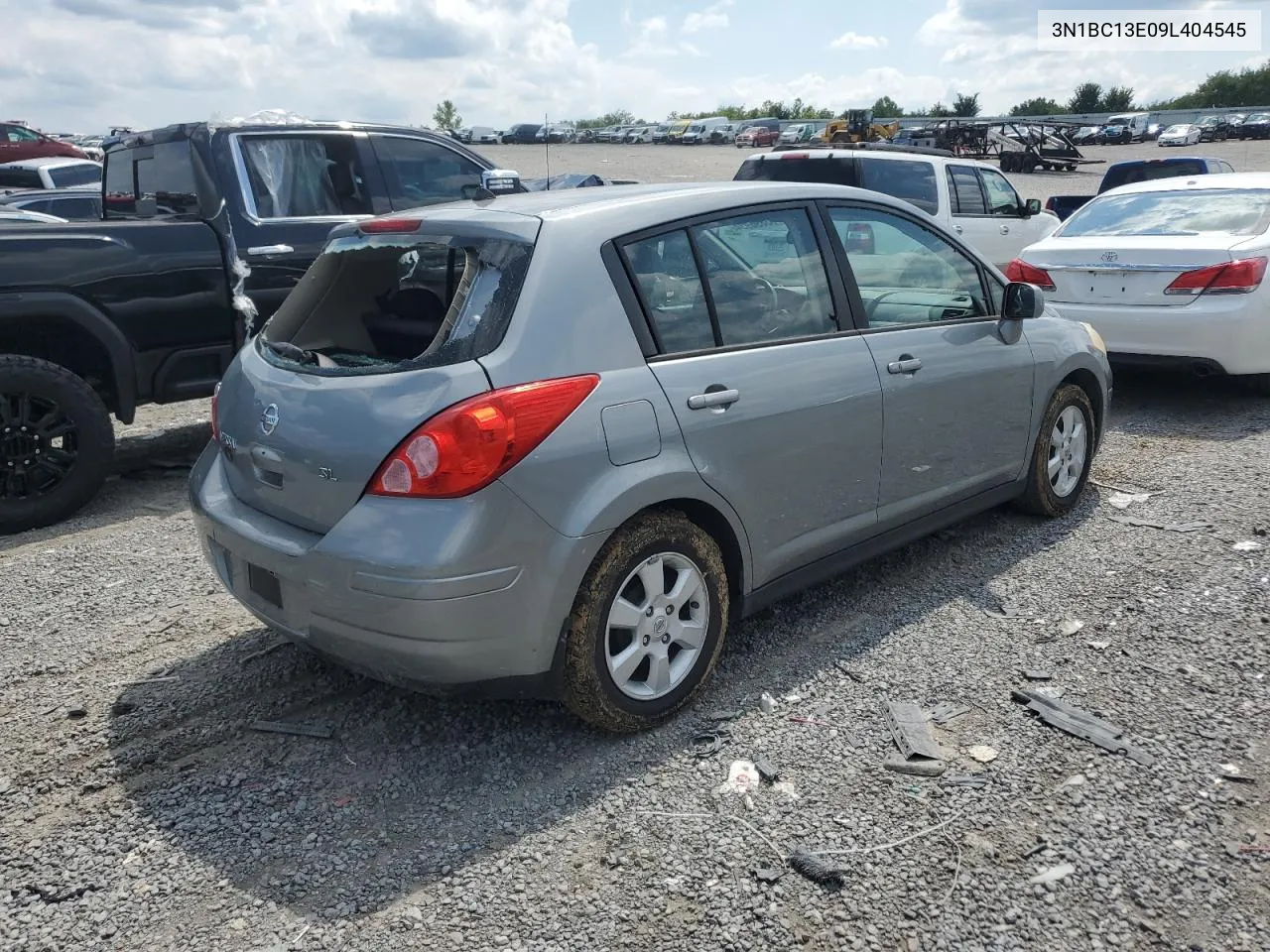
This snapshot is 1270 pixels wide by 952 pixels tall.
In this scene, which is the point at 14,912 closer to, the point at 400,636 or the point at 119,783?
the point at 119,783

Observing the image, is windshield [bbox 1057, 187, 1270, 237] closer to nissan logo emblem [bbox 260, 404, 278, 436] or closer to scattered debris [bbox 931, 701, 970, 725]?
scattered debris [bbox 931, 701, 970, 725]

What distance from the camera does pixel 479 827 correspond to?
3.05 m

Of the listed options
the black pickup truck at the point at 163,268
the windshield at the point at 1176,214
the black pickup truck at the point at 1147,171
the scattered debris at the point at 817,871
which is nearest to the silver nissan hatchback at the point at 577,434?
the scattered debris at the point at 817,871

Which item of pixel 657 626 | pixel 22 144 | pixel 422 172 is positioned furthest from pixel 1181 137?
pixel 657 626

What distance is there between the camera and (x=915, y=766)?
10.8 ft

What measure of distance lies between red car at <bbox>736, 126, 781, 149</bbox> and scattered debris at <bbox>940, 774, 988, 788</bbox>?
207 feet

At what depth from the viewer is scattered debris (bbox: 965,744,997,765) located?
11.0ft

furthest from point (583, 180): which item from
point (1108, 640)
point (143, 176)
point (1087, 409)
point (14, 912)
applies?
point (14, 912)

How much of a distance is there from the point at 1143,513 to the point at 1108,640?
1707 mm

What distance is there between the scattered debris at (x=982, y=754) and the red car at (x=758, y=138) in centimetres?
6290

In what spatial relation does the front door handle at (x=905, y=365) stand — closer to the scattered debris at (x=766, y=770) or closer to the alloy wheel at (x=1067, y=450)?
the alloy wheel at (x=1067, y=450)

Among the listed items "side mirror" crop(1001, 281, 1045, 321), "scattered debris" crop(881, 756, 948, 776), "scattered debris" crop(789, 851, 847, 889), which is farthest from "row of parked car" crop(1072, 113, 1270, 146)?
"scattered debris" crop(789, 851, 847, 889)

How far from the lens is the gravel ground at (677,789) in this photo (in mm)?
2672

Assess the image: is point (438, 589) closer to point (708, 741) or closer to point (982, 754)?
point (708, 741)
